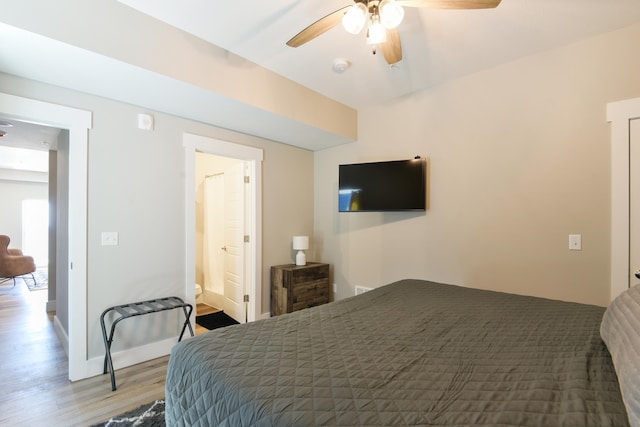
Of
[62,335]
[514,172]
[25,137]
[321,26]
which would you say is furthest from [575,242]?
[25,137]

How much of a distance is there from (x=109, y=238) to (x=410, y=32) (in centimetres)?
289

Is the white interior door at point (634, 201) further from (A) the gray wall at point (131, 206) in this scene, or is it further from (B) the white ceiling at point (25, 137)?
(B) the white ceiling at point (25, 137)

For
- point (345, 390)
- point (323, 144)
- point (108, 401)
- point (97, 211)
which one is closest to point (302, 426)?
point (345, 390)

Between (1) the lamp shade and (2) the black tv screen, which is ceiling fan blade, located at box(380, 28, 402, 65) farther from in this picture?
(1) the lamp shade

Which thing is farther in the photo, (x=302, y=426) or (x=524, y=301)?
(x=524, y=301)

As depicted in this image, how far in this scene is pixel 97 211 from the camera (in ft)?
7.89

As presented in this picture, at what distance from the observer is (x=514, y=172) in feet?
8.38

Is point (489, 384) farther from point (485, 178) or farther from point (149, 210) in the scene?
point (149, 210)

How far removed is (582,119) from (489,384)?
234 cm

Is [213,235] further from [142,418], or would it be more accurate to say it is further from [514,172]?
[514,172]

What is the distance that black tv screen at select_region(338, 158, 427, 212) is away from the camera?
2988 millimetres

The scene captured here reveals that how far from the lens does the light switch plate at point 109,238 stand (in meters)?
2.45

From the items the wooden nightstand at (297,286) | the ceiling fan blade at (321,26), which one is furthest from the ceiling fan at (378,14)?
the wooden nightstand at (297,286)

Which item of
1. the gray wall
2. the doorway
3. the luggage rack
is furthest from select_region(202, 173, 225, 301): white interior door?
the luggage rack
